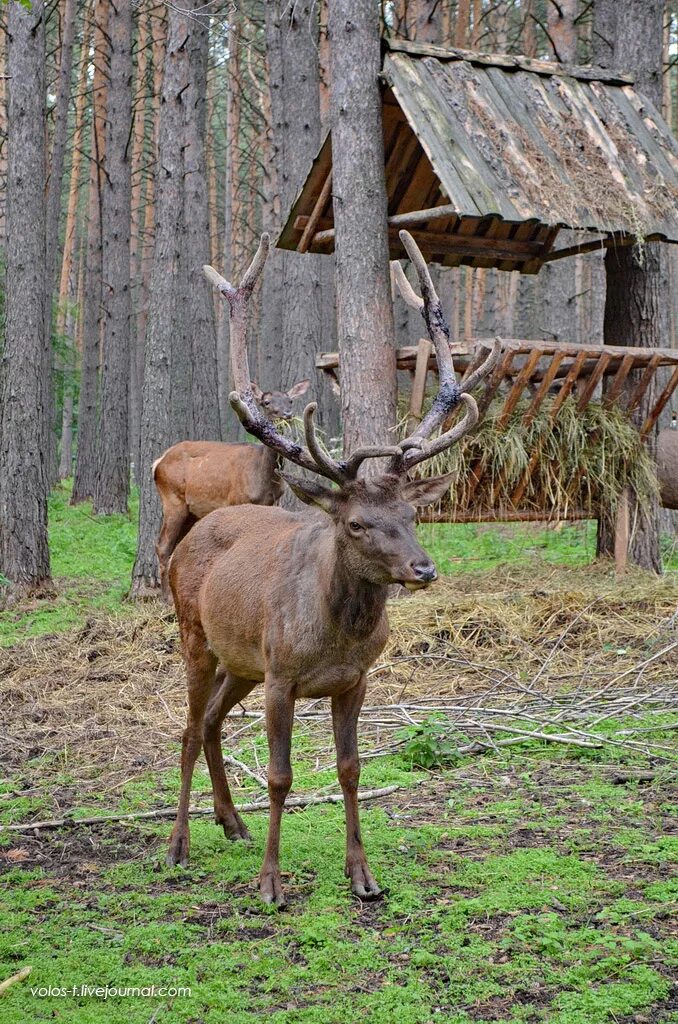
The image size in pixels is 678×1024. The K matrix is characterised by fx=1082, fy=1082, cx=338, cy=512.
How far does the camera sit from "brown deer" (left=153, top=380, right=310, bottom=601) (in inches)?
498

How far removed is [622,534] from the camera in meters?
10.4

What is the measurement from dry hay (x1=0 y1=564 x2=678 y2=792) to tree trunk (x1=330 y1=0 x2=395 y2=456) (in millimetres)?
2017

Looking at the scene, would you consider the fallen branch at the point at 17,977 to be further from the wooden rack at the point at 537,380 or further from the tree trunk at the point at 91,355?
the tree trunk at the point at 91,355

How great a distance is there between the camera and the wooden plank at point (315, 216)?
10.7 m

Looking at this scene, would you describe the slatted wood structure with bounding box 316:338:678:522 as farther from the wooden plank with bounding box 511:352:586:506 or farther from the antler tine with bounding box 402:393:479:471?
the antler tine with bounding box 402:393:479:471

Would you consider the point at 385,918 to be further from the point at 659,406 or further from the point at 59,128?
the point at 59,128

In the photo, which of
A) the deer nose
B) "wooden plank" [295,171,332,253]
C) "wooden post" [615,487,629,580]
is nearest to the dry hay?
"wooden post" [615,487,629,580]

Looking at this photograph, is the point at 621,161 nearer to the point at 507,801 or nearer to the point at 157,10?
the point at 507,801

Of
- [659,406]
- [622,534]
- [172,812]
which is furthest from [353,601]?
[659,406]

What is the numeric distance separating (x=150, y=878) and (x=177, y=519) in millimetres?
7992

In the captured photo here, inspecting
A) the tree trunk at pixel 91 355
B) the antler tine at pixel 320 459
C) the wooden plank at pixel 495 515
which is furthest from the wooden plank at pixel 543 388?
the tree trunk at pixel 91 355

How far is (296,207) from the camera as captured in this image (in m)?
11.1

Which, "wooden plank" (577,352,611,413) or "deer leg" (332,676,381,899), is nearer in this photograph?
"deer leg" (332,676,381,899)

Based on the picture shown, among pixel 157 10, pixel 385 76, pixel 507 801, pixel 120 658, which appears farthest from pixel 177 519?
pixel 157 10
